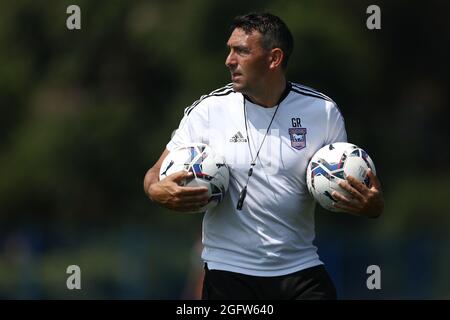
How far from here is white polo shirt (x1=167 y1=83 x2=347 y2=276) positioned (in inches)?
278

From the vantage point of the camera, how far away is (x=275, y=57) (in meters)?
7.29

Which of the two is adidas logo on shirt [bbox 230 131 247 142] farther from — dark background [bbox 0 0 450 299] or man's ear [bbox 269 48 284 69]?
dark background [bbox 0 0 450 299]

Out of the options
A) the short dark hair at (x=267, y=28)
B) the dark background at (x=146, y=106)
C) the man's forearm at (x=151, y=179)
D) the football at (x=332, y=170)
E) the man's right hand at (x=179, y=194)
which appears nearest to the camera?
the man's right hand at (x=179, y=194)

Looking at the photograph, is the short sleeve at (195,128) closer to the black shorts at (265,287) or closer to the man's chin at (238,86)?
the man's chin at (238,86)

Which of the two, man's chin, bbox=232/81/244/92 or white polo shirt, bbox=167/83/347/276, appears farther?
man's chin, bbox=232/81/244/92

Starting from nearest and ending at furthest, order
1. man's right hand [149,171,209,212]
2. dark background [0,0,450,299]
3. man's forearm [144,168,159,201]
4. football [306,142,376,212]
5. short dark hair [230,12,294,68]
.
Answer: man's right hand [149,171,209,212], football [306,142,376,212], man's forearm [144,168,159,201], short dark hair [230,12,294,68], dark background [0,0,450,299]

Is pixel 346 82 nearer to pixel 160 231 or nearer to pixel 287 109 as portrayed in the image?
pixel 160 231

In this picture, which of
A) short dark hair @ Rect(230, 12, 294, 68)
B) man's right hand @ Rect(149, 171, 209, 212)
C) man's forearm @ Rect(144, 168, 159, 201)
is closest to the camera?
man's right hand @ Rect(149, 171, 209, 212)

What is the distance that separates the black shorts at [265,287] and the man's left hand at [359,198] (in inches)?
18.3

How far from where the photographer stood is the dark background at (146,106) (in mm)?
18375

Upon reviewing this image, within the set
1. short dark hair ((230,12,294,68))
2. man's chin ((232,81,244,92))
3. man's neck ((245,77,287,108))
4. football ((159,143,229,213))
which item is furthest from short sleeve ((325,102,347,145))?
football ((159,143,229,213))

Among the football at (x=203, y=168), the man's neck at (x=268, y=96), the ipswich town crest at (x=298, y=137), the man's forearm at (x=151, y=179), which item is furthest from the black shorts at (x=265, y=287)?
the man's neck at (x=268, y=96)

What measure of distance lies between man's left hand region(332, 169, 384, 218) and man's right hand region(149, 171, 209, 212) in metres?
0.78
